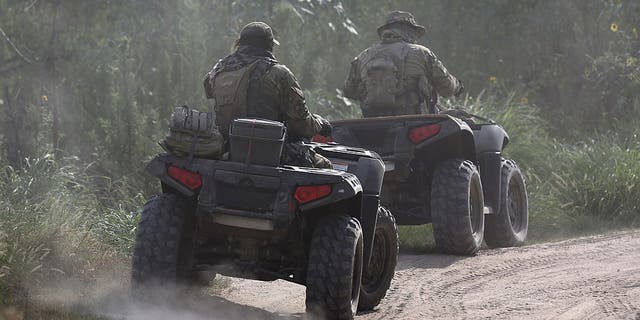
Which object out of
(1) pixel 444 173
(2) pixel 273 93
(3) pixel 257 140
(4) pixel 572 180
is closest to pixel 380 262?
(2) pixel 273 93

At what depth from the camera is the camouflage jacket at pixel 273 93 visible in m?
6.87

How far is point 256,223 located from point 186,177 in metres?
0.52

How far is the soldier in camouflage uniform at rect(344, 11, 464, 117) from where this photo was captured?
1017cm

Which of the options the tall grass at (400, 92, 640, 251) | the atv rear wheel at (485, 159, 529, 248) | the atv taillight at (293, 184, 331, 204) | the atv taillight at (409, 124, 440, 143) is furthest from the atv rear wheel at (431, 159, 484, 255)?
A: the atv taillight at (293, 184, 331, 204)

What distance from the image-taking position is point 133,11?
1461 cm

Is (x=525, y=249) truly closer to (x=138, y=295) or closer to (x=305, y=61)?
(x=138, y=295)

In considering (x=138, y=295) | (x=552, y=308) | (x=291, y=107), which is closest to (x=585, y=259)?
(x=552, y=308)

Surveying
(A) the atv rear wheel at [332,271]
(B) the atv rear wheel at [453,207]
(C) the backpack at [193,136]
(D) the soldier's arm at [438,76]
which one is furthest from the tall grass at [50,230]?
(D) the soldier's arm at [438,76]

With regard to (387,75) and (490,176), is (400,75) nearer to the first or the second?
(387,75)

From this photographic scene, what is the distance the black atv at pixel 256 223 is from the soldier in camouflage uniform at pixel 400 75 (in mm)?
3448

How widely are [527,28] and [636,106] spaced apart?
264cm

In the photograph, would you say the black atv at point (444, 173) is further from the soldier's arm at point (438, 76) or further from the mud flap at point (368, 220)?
the mud flap at point (368, 220)

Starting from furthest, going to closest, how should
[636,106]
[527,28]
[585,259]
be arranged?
[527,28]
[636,106]
[585,259]

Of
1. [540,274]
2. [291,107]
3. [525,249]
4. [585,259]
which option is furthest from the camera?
[525,249]
